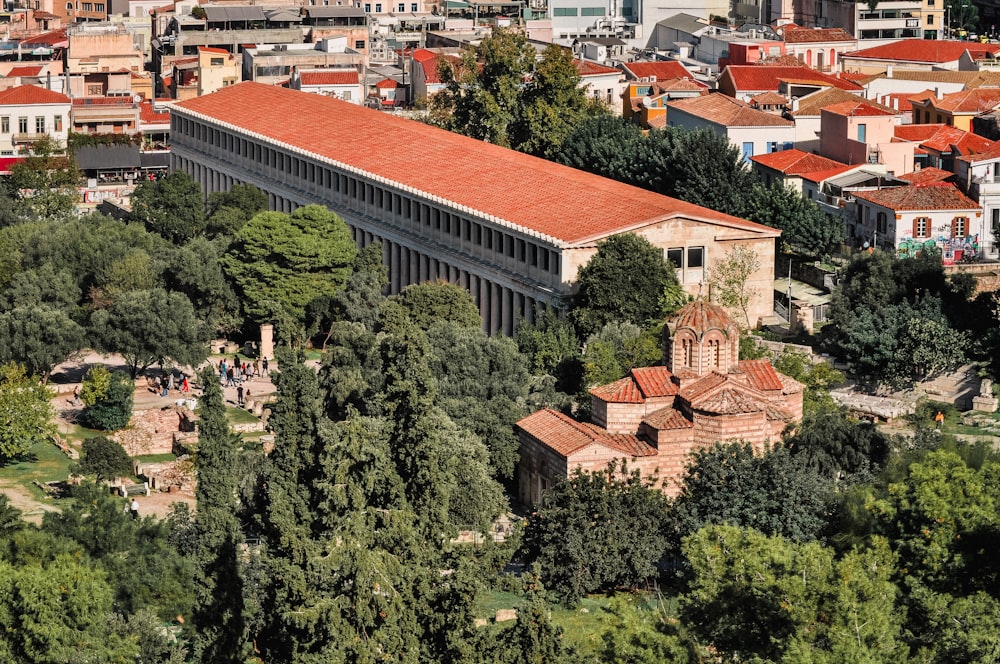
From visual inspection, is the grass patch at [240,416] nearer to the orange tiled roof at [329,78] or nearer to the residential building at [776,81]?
the residential building at [776,81]

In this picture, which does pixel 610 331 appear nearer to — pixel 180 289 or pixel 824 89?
pixel 180 289

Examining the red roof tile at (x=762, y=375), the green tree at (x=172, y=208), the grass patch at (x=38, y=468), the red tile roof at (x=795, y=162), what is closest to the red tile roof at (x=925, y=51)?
the red tile roof at (x=795, y=162)

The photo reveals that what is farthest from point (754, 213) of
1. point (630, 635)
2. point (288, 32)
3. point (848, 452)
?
point (288, 32)

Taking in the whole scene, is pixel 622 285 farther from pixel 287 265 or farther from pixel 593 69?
pixel 593 69

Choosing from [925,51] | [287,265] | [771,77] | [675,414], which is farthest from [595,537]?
[925,51]

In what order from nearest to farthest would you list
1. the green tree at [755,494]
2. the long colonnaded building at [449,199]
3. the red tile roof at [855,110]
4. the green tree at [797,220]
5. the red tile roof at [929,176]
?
1. the green tree at [755,494]
2. the long colonnaded building at [449,199]
3. the green tree at [797,220]
4. the red tile roof at [929,176]
5. the red tile roof at [855,110]

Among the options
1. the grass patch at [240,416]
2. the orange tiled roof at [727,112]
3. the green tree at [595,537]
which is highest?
the orange tiled roof at [727,112]
